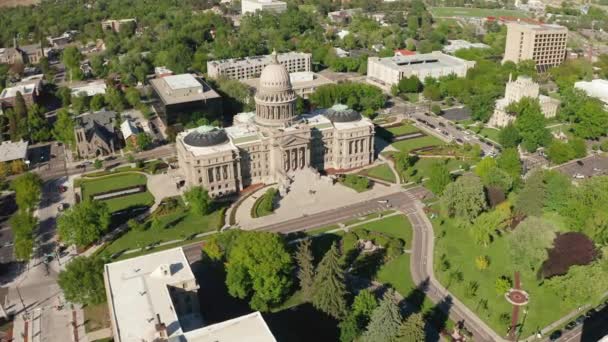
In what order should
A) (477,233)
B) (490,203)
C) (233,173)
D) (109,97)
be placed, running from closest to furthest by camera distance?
(477,233)
(490,203)
(233,173)
(109,97)

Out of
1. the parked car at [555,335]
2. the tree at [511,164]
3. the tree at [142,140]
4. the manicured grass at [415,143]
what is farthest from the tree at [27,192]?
the tree at [511,164]

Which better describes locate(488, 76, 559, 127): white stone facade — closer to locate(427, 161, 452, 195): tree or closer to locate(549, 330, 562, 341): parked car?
locate(427, 161, 452, 195): tree

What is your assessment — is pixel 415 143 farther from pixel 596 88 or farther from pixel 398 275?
pixel 596 88

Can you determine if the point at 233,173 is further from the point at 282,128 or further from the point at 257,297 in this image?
the point at 257,297

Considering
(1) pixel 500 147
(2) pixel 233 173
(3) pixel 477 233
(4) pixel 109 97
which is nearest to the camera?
(3) pixel 477 233

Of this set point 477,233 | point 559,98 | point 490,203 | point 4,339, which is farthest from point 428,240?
point 559,98

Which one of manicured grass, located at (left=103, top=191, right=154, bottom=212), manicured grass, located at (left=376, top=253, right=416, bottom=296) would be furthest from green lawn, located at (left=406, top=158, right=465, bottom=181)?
manicured grass, located at (left=103, top=191, right=154, bottom=212)
